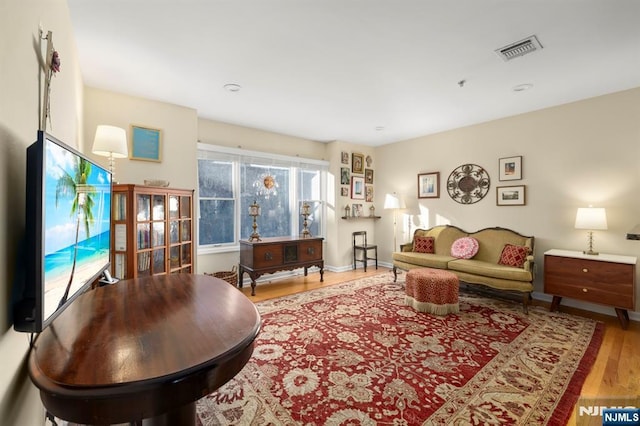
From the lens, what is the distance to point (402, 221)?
18.2ft

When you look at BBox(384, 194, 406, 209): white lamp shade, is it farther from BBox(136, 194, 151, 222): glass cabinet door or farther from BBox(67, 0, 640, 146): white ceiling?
BBox(136, 194, 151, 222): glass cabinet door

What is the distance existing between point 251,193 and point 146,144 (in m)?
1.71

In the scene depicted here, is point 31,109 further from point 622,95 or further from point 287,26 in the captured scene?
point 622,95

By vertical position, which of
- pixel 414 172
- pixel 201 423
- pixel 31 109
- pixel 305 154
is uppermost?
pixel 305 154

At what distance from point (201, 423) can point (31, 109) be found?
1773 millimetres

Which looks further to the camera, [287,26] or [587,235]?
[587,235]

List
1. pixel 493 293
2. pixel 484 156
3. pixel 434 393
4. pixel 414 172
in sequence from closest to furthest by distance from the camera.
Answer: pixel 434 393 → pixel 493 293 → pixel 484 156 → pixel 414 172

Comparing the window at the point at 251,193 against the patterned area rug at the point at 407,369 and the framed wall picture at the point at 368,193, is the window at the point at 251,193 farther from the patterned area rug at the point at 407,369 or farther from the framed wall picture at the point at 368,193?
the patterned area rug at the point at 407,369

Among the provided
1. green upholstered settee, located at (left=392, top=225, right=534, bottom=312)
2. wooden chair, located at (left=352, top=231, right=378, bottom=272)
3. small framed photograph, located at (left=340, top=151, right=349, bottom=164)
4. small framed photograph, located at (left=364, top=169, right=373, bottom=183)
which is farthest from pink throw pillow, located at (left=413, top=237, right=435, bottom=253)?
small framed photograph, located at (left=340, top=151, right=349, bottom=164)

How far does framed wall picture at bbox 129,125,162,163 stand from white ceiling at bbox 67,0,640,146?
1.37 feet

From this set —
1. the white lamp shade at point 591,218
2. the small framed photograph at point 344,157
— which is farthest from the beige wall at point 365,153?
the white lamp shade at point 591,218

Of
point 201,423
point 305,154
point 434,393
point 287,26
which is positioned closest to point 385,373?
point 434,393

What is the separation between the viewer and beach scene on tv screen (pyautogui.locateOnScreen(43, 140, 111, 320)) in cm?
92

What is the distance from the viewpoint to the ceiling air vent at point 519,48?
7.38 feet
